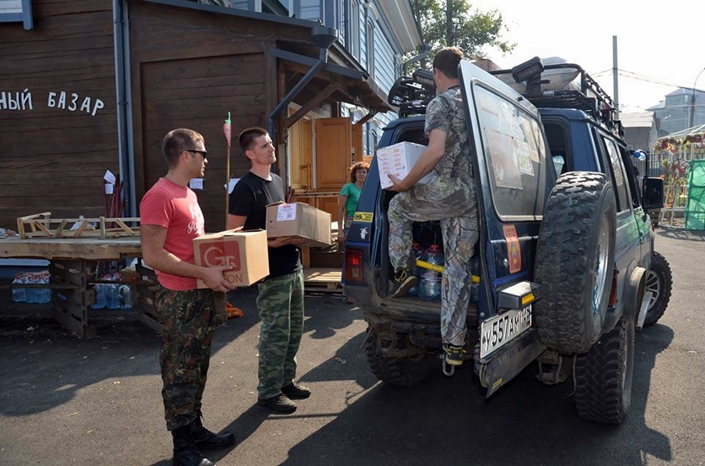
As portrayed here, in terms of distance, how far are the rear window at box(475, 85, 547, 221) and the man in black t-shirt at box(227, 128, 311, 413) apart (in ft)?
4.74

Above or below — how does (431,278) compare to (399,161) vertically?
below

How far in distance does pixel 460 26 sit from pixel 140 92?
28.9 metres

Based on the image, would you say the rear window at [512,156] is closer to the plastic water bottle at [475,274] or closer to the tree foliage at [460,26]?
the plastic water bottle at [475,274]

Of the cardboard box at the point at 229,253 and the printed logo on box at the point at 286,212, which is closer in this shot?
the cardboard box at the point at 229,253

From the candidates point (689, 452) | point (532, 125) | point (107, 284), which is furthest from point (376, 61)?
point (689, 452)

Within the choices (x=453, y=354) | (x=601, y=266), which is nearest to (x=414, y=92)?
(x=601, y=266)

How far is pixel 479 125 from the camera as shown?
9.29 ft

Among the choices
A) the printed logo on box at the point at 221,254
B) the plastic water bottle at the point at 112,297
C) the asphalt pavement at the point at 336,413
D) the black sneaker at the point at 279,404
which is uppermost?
the printed logo on box at the point at 221,254

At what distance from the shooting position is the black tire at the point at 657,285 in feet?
19.1

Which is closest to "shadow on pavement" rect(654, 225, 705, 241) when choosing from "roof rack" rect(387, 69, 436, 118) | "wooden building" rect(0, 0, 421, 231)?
"wooden building" rect(0, 0, 421, 231)

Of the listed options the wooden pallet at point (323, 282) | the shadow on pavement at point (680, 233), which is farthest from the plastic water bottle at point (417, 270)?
the shadow on pavement at point (680, 233)

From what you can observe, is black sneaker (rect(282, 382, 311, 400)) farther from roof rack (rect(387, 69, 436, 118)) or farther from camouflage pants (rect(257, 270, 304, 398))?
roof rack (rect(387, 69, 436, 118))

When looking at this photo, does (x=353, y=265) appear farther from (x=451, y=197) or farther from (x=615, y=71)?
(x=615, y=71)

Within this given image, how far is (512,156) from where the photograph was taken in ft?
10.3
